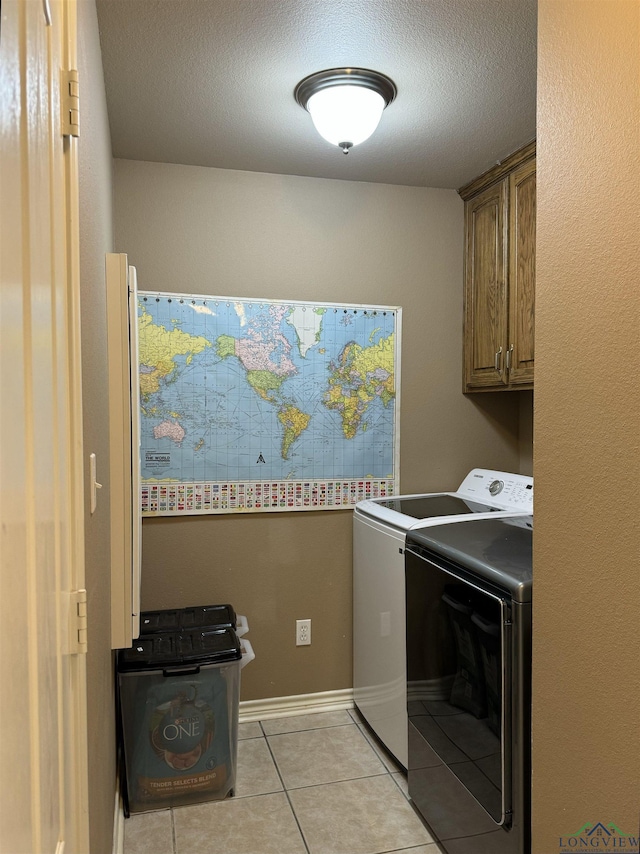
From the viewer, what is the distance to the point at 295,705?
2.94 meters

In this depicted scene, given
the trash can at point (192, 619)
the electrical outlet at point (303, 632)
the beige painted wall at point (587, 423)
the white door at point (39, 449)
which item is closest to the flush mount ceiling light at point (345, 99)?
the beige painted wall at point (587, 423)

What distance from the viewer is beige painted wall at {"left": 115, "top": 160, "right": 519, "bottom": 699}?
275 cm

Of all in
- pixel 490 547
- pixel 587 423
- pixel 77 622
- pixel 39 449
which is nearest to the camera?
pixel 39 449

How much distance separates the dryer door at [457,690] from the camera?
1695 millimetres

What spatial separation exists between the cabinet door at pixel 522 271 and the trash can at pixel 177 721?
1582 mm

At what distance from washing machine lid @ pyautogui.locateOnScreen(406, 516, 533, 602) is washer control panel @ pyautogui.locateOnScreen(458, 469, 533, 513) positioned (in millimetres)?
216

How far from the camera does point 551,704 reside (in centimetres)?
130

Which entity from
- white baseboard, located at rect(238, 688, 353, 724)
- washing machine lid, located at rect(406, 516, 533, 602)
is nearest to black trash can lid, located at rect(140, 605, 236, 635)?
white baseboard, located at rect(238, 688, 353, 724)

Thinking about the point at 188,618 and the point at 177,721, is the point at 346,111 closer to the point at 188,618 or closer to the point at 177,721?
the point at 188,618

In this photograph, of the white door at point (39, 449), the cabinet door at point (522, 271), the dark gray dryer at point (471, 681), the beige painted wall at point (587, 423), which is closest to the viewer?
the white door at point (39, 449)

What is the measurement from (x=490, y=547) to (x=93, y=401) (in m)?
1.24

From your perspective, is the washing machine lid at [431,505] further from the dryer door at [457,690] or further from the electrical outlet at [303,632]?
the electrical outlet at [303,632]

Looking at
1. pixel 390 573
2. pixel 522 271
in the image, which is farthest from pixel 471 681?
pixel 522 271

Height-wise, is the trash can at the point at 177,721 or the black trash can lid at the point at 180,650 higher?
the black trash can lid at the point at 180,650
